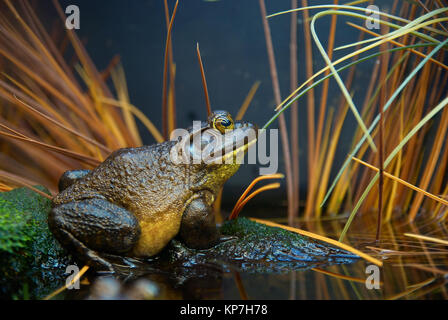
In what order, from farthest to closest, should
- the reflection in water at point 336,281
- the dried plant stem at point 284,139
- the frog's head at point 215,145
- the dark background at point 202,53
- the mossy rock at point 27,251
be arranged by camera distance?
the dark background at point 202,53, the dried plant stem at point 284,139, the frog's head at point 215,145, the mossy rock at point 27,251, the reflection in water at point 336,281

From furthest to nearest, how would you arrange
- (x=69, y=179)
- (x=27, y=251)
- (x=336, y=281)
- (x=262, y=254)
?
(x=69, y=179), (x=262, y=254), (x=27, y=251), (x=336, y=281)

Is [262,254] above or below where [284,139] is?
below

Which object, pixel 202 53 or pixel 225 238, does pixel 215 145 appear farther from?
pixel 202 53

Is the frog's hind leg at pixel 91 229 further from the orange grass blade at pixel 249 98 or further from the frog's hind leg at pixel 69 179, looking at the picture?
the orange grass blade at pixel 249 98

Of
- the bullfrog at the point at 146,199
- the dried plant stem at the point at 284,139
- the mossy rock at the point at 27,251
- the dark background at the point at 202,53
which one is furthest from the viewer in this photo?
the dark background at the point at 202,53

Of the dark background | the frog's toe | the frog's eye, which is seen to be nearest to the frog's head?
the frog's eye

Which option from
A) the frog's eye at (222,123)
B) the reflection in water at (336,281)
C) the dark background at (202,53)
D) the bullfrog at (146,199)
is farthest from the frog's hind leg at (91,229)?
the dark background at (202,53)

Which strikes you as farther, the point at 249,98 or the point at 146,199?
the point at 249,98

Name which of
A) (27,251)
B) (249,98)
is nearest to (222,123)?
(27,251)

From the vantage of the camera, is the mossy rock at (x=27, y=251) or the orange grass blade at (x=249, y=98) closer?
the mossy rock at (x=27, y=251)
